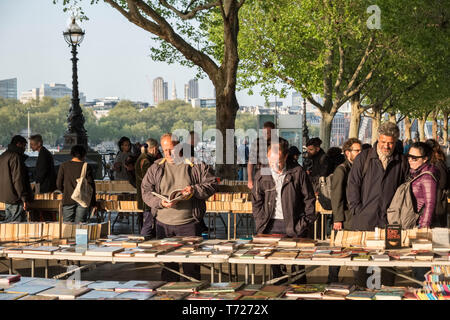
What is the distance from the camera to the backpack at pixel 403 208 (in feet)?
25.6

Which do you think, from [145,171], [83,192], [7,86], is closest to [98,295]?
[83,192]

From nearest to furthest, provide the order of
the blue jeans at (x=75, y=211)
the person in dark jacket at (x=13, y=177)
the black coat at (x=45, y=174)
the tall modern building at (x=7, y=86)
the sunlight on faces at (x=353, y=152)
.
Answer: the sunlight on faces at (x=353, y=152) < the blue jeans at (x=75, y=211) < the person in dark jacket at (x=13, y=177) < the black coat at (x=45, y=174) < the tall modern building at (x=7, y=86)

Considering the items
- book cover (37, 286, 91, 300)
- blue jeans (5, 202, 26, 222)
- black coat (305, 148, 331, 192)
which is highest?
black coat (305, 148, 331, 192)

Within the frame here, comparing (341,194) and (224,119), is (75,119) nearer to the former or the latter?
(224,119)

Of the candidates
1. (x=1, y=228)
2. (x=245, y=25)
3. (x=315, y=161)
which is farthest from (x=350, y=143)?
(x=245, y=25)

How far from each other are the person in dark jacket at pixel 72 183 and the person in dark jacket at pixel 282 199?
3769mm

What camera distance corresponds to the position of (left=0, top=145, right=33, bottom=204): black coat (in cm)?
1150

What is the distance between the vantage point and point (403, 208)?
781 centimetres

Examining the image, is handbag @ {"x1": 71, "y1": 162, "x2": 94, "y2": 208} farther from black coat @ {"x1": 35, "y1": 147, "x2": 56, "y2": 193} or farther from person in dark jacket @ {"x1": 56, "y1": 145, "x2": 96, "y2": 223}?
black coat @ {"x1": 35, "y1": 147, "x2": 56, "y2": 193}

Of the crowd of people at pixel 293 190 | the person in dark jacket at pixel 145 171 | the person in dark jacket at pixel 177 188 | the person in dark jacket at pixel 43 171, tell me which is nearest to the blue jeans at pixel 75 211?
the person in dark jacket at pixel 145 171

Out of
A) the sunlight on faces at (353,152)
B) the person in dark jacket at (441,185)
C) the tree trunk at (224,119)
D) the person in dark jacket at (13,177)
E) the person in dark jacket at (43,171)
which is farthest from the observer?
the tree trunk at (224,119)

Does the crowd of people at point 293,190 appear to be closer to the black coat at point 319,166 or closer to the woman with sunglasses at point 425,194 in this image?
the woman with sunglasses at point 425,194

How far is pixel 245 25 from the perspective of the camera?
36.1m

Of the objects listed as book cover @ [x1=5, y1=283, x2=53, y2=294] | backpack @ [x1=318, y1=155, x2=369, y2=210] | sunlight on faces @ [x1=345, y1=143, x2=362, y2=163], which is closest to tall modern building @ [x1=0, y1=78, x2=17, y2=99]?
backpack @ [x1=318, y1=155, x2=369, y2=210]
